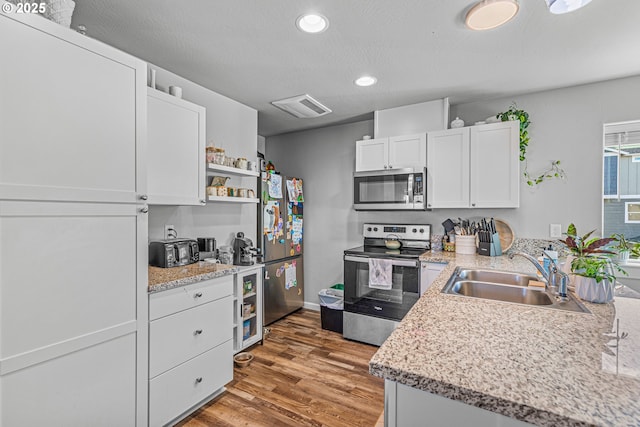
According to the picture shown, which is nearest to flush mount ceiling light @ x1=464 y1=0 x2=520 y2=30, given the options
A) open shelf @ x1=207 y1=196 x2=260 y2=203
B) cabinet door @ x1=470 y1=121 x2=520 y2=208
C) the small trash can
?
cabinet door @ x1=470 y1=121 x2=520 y2=208

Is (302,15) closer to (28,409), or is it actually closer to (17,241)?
(17,241)

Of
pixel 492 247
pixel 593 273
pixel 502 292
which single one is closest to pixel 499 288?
pixel 502 292

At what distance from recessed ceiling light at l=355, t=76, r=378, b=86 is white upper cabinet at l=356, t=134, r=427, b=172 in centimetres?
69

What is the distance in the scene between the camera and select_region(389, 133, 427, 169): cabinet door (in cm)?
292

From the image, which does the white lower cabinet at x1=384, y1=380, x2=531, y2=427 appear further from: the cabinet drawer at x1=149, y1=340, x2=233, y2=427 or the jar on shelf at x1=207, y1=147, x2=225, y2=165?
the jar on shelf at x1=207, y1=147, x2=225, y2=165

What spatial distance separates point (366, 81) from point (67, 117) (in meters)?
2.08

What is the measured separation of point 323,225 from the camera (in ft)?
12.9

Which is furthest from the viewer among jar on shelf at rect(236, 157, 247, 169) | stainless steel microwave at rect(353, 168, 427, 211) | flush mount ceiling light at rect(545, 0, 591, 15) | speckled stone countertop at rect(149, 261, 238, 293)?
stainless steel microwave at rect(353, 168, 427, 211)

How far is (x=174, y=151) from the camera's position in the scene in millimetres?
2098

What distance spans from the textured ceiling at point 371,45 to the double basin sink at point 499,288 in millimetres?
1515

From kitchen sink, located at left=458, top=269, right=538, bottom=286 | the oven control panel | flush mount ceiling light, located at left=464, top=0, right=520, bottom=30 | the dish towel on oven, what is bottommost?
the dish towel on oven

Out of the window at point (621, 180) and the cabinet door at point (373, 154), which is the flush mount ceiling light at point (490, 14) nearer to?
the cabinet door at point (373, 154)

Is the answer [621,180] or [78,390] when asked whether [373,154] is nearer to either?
[621,180]

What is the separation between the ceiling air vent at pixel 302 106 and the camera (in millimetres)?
2881
